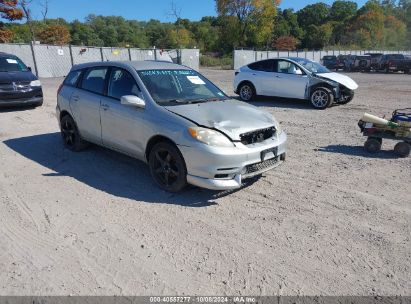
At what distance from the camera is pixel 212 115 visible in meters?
4.79

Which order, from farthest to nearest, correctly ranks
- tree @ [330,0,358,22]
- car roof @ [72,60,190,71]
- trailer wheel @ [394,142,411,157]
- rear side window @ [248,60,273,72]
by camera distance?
tree @ [330,0,358,22] → rear side window @ [248,60,273,72] → trailer wheel @ [394,142,411,157] → car roof @ [72,60,190,71]

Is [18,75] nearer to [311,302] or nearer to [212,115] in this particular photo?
[212,115]

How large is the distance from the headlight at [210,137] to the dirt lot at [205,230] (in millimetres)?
764

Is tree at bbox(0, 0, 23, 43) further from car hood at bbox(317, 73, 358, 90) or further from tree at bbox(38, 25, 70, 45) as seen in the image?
car hood at bbox(317, 73, 358, 90)

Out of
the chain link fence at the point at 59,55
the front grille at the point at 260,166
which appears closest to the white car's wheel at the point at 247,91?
the front grille at the point at 260,166

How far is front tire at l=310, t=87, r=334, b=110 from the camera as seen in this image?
441 inches

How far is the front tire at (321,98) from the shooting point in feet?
36.7

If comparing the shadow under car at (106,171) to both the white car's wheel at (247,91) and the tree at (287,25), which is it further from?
the tree at (287,25)

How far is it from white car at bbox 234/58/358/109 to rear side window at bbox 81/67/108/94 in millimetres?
7309

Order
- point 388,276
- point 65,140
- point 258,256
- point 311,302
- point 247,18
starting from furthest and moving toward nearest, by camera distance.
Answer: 1. point 247,18
2. point 65,140
3. point 258,256
4. point 388,276
5. point 311,302

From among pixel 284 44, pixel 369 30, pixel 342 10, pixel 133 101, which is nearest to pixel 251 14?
pixel 284 44

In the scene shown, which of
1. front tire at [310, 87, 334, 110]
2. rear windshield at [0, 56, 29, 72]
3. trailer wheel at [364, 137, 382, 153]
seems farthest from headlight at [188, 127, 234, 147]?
rear windshield at [0, 56, 29, 72]

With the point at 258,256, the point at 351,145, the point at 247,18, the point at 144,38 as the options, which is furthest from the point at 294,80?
the point at 144,38

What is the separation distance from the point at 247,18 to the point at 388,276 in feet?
217
